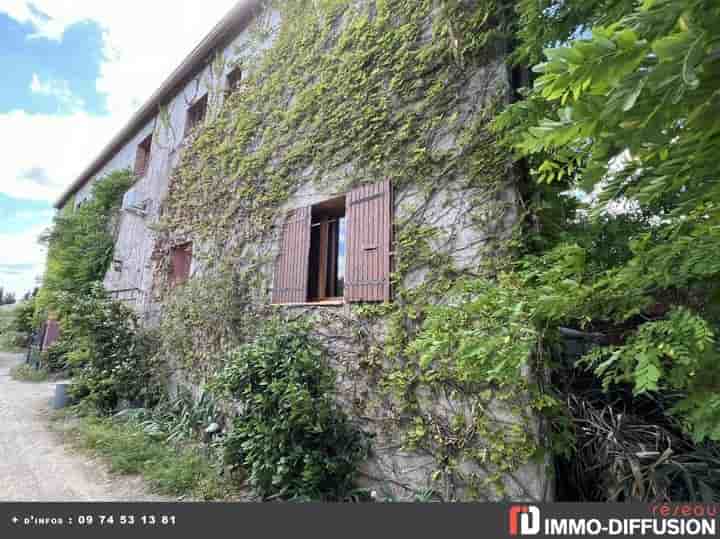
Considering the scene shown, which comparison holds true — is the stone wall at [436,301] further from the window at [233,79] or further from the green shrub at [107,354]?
the green shrub at [107,354]

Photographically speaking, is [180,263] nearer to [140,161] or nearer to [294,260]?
[294,260]

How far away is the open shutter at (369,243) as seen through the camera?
320 cm

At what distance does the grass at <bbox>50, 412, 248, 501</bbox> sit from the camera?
3135mm

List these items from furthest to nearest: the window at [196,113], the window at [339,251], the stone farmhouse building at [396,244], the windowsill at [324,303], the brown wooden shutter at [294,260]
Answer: the window at [196,113] → the brown wooden shutter at [294,260] → the windowsill at [324,303] → the window at [339,251] → the stone farmhouse building at [396,244]

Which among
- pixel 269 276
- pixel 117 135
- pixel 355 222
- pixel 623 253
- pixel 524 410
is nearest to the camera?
pixel 623 253

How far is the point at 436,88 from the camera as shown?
10.3ft

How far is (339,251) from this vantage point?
410cm

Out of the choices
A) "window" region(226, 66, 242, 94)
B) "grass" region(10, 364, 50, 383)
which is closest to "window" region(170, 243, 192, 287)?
"window" region(226, 66, 242, 94)

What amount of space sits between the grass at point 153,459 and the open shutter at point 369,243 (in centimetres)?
228

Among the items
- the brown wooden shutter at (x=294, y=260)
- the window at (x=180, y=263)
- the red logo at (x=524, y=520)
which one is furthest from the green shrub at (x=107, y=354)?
the red logo at (x=524, y=520)

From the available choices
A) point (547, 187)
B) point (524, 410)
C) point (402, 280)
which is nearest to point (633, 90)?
point (547, 187)

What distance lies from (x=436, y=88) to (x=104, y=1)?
500cm

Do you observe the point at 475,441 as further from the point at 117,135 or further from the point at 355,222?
the point at 117,135

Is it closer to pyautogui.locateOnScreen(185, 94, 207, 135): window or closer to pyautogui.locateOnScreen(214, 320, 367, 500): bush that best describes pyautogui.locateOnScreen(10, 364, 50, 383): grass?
pyautogui.locateOnScreen(185, 94, 207, 135): window
